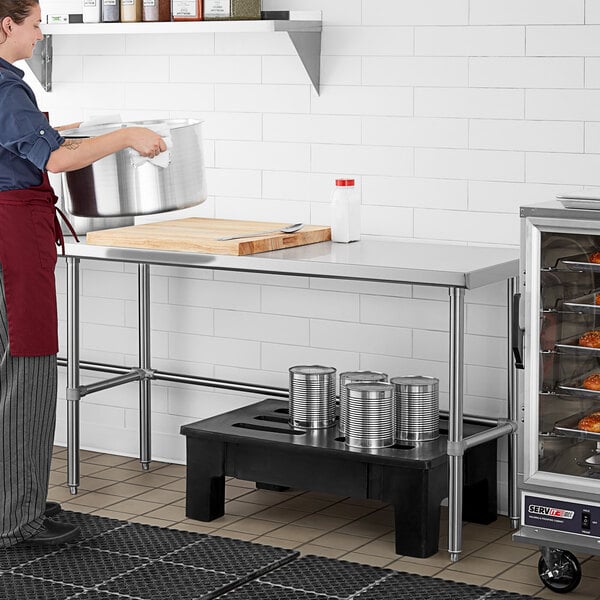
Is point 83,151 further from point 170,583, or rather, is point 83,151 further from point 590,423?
point 590,423

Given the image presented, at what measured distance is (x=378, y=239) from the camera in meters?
4.83

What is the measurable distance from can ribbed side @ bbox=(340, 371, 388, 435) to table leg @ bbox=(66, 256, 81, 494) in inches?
42.1

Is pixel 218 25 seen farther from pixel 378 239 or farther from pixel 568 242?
pixel 568 242

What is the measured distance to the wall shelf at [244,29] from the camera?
4.59 metres

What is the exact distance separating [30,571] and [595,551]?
1755 millimetres

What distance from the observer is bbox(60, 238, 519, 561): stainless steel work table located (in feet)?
13.4

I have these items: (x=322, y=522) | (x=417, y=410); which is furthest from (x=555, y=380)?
(x=322, y=522)

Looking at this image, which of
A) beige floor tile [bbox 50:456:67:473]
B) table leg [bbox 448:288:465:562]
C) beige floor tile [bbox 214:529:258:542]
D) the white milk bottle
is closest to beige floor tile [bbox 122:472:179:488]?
beige floor tile [bbox 50:456:67:473]

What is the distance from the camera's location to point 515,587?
12.9 feet

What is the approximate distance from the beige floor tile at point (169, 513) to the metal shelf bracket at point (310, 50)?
167cm

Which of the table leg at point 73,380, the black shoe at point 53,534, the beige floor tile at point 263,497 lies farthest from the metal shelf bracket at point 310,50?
the black shoe at point 53,534

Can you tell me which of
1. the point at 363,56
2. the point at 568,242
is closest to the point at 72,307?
the point at 363,56

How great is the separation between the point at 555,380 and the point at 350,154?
132 centimetres

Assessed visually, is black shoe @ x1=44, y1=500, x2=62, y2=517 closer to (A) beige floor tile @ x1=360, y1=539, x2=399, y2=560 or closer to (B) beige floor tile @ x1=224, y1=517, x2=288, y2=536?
(B) beige floor tile @ x1=224, y1=517, x2=288, y2=536
